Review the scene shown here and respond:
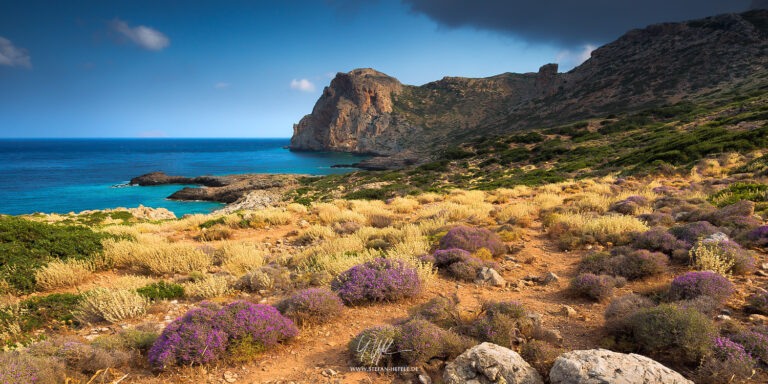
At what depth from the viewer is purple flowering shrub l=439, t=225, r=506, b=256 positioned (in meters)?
6.99

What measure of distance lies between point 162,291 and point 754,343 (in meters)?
7.97

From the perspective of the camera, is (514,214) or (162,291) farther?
(514,214)

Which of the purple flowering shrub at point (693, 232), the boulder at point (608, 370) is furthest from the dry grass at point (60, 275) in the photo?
the purple flowering shrub at point (693, 232)

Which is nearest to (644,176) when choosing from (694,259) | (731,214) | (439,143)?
(731,214)

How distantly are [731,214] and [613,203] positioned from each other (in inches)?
130

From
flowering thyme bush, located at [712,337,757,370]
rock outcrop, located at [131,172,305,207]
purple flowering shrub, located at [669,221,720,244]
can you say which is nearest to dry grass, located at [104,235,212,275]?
flowering thyme bush, located at [712,337,757,370]

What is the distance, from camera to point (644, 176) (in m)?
16.1

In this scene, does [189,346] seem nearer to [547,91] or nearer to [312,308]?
[312,308]

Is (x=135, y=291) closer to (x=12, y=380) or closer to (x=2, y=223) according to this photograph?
(x=12, y=380)

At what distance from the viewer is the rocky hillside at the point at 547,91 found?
54.6 m

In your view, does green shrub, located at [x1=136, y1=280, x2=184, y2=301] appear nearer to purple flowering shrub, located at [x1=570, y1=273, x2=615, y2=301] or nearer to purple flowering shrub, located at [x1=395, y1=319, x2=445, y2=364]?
purple flowering shrub, located at [x1=395, y1=319, x2=445, y2=364]

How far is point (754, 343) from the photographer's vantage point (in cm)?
279

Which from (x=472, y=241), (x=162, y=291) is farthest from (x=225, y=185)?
(x=472, y=241)

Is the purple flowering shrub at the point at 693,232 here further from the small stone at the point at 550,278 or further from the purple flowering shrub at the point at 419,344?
the purple flowering shrub at the point at 419,344
